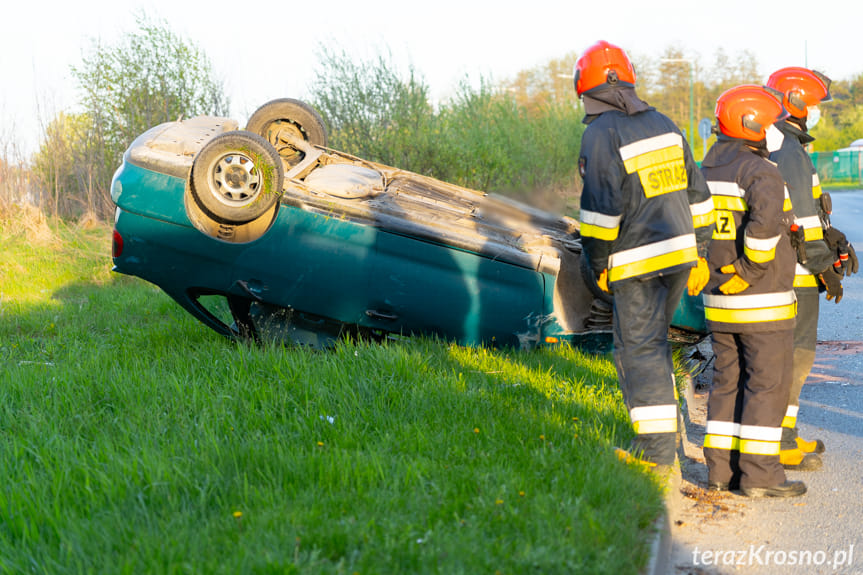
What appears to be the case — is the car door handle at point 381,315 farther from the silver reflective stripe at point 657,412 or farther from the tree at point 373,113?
the tree at point 373,113

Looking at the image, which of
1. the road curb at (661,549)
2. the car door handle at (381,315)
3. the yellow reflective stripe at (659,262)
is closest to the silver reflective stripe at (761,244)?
the yellow reflective stripe at (659,262)

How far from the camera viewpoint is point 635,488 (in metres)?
3.06

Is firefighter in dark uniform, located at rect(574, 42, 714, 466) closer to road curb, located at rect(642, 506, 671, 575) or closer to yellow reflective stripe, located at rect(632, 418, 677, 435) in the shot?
yellow reflective stripe, located at rect(632, 418, 677, 435)

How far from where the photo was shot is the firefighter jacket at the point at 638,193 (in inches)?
135

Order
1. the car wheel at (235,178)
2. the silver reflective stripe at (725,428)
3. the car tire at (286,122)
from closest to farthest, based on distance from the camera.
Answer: the silver reflective stripe at (725,428) → the car wheel at (235,178) → the car tire at (286,122)

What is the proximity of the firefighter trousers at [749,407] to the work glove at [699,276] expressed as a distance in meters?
0.27

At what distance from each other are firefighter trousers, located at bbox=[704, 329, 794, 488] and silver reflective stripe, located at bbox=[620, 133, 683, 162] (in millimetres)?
960

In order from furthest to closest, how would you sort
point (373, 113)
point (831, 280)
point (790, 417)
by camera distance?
point (373, 113) → point (831, 280) → point (790, 417)

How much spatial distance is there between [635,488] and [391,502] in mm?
980

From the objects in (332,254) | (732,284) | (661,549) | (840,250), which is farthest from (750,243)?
(332,254)

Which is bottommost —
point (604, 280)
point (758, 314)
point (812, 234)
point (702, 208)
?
point (758, 314)

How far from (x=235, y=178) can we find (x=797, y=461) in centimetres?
346

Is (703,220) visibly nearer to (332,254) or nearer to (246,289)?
(332,254)

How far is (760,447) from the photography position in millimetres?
3477
